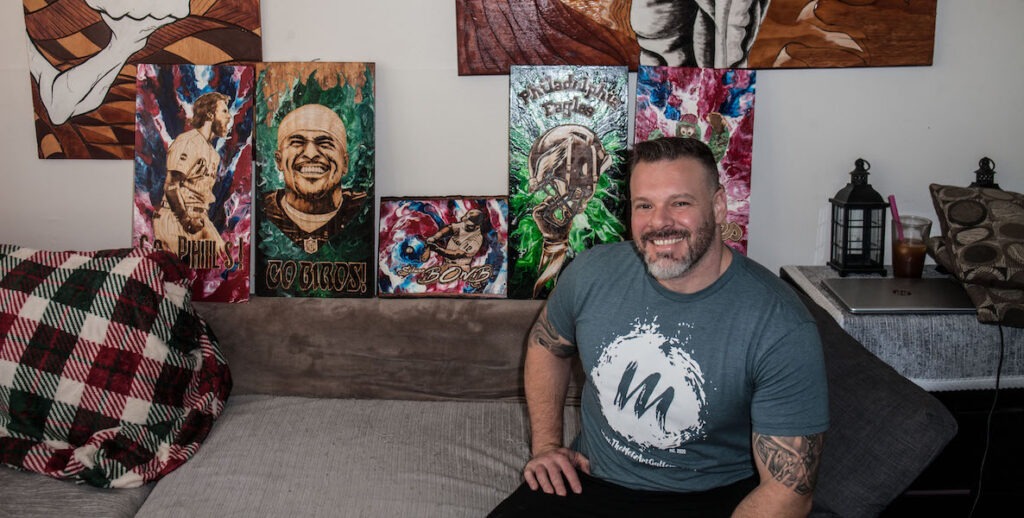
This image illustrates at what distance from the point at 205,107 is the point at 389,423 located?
1042mm

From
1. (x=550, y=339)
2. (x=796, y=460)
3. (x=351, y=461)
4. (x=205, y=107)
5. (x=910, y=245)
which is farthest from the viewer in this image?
(x=205, y=107)

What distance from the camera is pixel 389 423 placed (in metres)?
2.15

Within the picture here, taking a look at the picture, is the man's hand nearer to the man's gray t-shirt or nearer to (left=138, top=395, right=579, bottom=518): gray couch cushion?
the man's gray t-shirt

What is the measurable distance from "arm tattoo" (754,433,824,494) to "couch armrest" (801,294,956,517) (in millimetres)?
125

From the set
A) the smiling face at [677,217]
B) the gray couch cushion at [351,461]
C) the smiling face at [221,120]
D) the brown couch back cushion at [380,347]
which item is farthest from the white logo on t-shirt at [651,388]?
the smiling face at [221,120]

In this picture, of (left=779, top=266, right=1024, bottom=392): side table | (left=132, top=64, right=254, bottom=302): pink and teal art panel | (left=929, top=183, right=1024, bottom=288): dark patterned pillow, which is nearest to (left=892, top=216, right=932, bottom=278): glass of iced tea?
(left=929, top=183, right=1024, bottom=288): dark patterned pillow

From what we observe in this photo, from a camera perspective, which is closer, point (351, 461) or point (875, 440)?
point (875, 440)

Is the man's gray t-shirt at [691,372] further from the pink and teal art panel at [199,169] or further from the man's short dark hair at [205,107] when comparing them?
the man's short dark hair at [205,107]

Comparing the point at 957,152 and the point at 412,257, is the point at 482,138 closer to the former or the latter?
the point at 412,257

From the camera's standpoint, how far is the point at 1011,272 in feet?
6.57

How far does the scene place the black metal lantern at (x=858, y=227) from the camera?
2297 millimetres

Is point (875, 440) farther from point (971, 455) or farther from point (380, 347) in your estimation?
point (380, 347)

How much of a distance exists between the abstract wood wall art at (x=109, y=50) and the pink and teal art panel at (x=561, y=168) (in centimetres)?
79

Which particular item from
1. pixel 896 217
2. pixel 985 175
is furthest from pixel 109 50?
pixel 985 175
